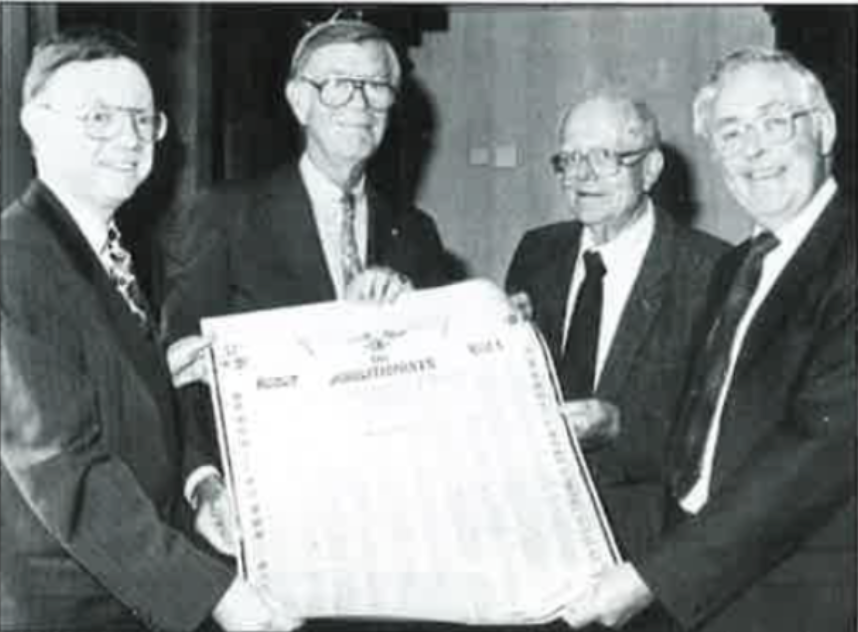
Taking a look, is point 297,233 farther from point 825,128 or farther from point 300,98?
point 825,128

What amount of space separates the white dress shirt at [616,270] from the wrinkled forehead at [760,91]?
28cm

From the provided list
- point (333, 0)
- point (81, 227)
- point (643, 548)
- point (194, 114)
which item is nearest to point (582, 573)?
point (643, 548)

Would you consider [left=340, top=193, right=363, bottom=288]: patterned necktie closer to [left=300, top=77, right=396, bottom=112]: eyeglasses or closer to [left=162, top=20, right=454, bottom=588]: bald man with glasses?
[left=162, top=20, right=454, bottom=588]: bald man with glasses

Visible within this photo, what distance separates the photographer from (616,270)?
1.30m

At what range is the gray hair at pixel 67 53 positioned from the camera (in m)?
0.96

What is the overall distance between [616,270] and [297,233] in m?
0.41

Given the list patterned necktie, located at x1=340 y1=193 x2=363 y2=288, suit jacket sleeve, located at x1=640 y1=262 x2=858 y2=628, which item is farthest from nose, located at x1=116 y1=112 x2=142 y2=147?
suit jacket sleeve, located at x1=640 y1=262 x2=858 y2=628

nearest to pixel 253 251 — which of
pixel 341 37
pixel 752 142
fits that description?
pixel 341 37

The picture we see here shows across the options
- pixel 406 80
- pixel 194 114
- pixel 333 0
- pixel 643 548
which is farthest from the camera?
pixel 406 80

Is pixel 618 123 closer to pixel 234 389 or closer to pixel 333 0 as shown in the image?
pixel 333 0

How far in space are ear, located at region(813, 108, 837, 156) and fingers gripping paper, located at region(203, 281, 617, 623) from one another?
0.37 meters

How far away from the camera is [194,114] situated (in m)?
1.48

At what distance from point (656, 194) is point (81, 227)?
2.94 ft

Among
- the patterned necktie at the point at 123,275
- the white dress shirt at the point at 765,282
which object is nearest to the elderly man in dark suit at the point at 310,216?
the patterned necktie at the point at 123,275
